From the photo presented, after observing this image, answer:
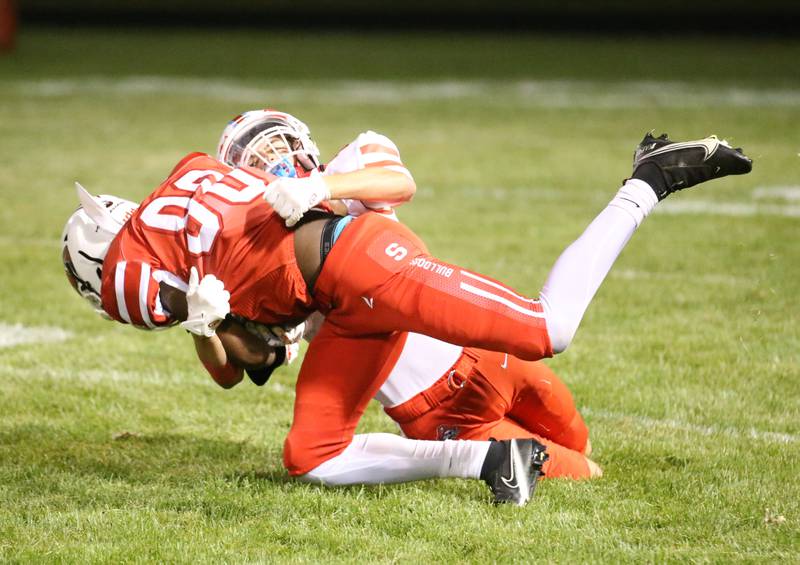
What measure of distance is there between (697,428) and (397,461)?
114cm

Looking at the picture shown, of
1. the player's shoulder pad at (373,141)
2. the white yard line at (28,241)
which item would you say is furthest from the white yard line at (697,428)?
the white yard line at (28,241)

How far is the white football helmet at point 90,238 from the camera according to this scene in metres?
3.38

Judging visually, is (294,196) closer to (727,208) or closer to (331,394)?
(331,394)

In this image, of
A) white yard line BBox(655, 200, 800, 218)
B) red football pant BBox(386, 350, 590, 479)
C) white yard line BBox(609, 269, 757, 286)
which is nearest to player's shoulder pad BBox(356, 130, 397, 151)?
red football pant BBox(386, 350, 590, 479)

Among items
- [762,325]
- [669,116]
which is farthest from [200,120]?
[762,325]

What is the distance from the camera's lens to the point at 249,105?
11875 mm

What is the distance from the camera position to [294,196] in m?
3.00

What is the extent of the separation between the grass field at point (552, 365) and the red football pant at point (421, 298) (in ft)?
1.52

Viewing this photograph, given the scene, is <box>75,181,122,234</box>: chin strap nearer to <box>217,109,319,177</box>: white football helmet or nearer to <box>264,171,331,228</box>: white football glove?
<box>217,109,319,177</box>: white football helmet

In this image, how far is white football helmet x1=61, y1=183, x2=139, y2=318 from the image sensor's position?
3.38 m

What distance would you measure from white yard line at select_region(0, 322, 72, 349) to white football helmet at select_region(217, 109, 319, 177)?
1855 millimetres

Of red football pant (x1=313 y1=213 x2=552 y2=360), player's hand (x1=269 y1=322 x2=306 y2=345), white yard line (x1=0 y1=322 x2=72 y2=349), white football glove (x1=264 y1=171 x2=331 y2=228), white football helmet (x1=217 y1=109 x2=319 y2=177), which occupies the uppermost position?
white football helmet (x1=217 y1=109 x2=319 y2=177)

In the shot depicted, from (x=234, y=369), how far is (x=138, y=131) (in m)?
7.31

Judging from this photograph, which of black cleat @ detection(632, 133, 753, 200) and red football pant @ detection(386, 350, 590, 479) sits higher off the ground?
black cleat @ detection(632, 133, 753, 200)
